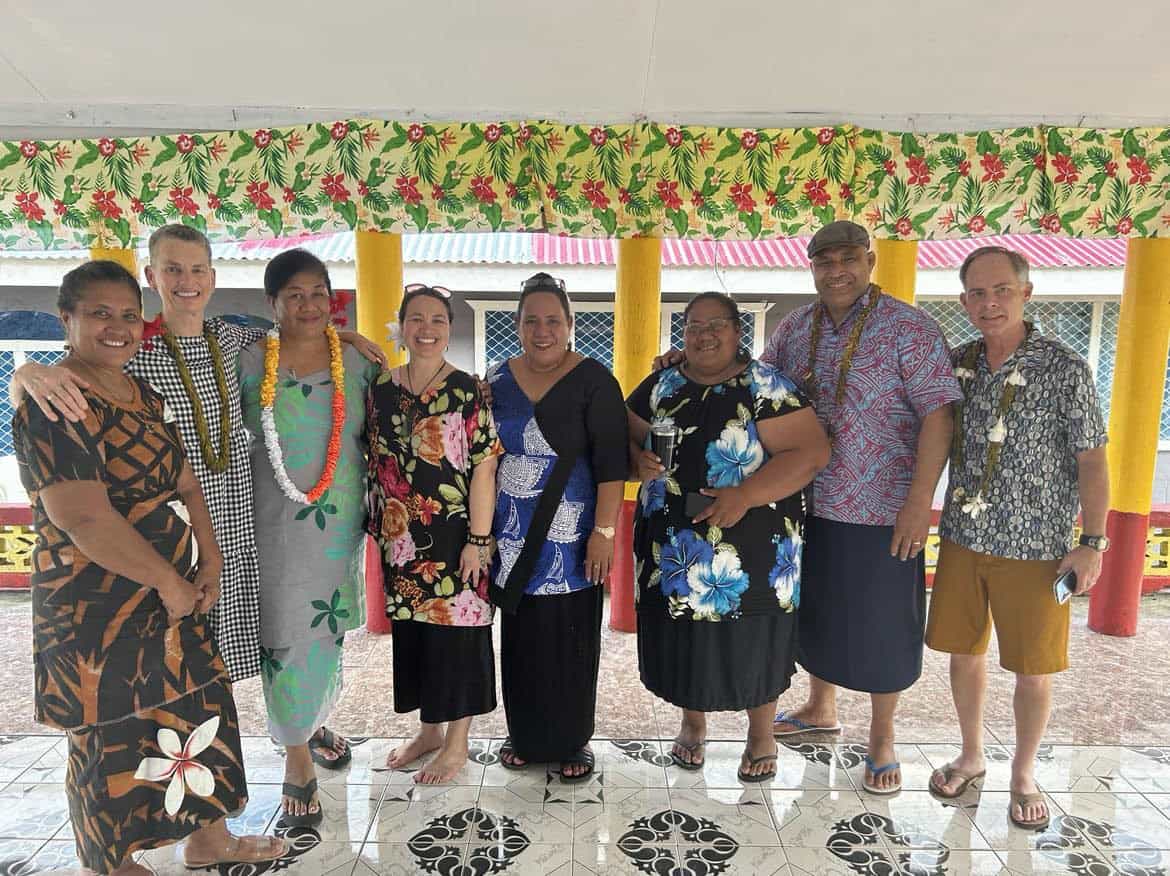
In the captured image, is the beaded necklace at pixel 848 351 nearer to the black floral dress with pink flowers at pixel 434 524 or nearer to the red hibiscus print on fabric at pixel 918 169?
the black floral dress with pink flowers at pixel 434 524

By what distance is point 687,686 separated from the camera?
7.86 ft

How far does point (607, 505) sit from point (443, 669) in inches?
30.8

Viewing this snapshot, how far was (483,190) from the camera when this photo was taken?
3.46 m

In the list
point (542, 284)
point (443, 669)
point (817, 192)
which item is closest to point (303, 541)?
point (443, 669)

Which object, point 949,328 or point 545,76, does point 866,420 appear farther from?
point 949,328

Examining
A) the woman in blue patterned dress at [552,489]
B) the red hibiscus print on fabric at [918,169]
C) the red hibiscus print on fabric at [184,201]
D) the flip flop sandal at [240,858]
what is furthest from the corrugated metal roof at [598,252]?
the flip flop sandal at [240,858]

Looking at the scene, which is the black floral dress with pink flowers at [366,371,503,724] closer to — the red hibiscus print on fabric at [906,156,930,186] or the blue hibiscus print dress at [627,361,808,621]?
the blue hibiscus print dress at [627,361,808,621]

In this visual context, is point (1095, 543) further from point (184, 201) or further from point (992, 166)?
point (184, 201)

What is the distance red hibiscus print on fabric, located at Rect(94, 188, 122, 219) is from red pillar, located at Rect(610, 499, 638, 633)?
2961mm

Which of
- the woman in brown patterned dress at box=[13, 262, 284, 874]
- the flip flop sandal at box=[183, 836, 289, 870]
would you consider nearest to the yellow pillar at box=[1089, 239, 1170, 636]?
the flip flop sandal at box=[183, 836, 289, 870]

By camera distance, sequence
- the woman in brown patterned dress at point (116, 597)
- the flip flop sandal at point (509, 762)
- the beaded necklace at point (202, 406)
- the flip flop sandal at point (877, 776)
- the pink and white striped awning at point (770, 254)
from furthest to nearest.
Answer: the pink and white striped awning at point (770, 254) < the flip flop sandal at point (509, 762) < the flip flop sandal at point (877, 776) < the beaded necklace at point (202, 406) < the woman in brown patterned dress at point (116, 597)

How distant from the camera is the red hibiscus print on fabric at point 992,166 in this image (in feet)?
11.6

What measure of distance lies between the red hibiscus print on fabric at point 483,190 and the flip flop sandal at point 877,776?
9.52 feet

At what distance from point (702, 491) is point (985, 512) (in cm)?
89
